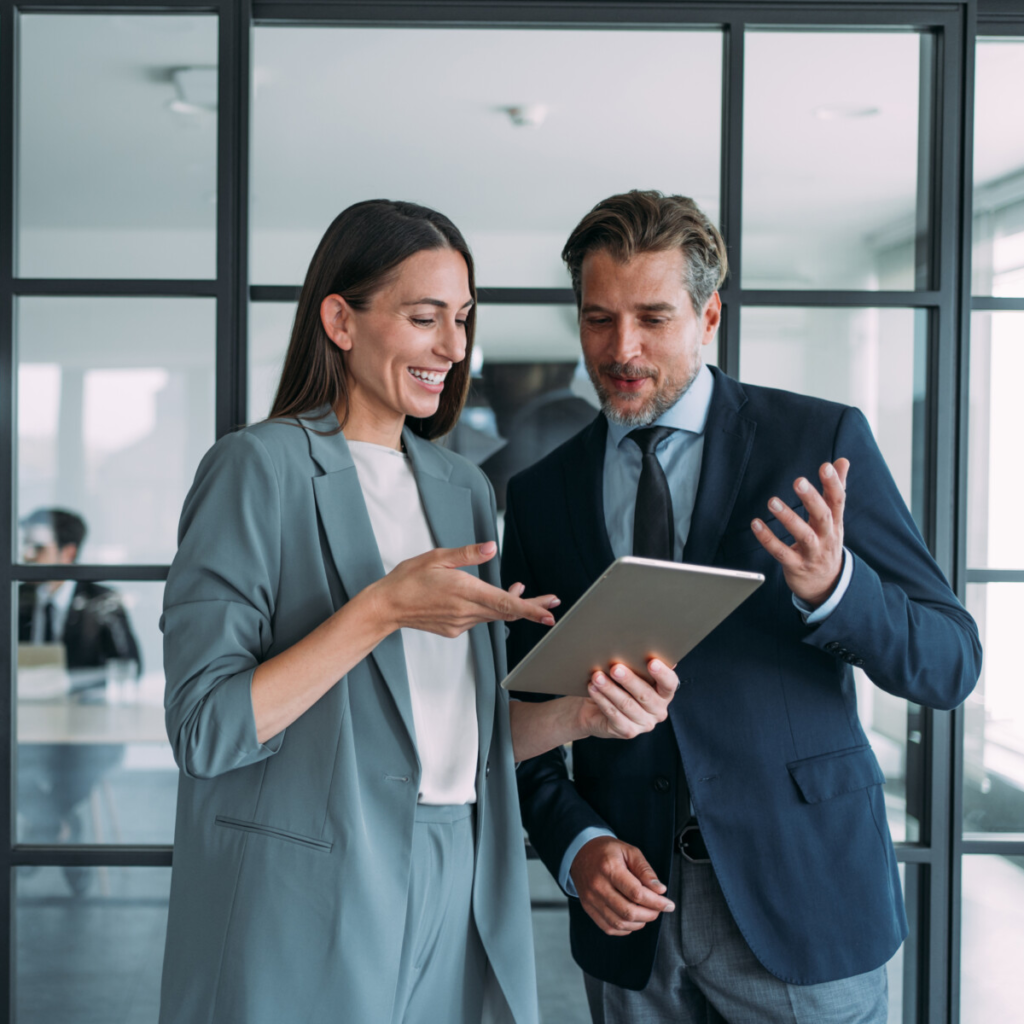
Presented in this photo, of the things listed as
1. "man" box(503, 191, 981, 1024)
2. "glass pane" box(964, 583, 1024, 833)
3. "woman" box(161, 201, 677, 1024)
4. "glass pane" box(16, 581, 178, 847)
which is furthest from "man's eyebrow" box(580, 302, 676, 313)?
"glass pane" box(16, 581, 178, 847)

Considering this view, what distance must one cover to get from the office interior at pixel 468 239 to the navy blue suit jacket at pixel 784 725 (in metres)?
0.67

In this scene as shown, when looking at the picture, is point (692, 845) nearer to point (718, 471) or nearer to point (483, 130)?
point (718, 471)

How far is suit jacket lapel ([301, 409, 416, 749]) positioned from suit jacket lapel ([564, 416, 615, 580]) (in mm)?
360

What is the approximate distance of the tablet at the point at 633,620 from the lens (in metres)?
0.92

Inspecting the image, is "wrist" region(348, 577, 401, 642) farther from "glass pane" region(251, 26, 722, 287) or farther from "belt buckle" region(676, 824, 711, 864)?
"glass pane" region(251, 26, 722, 287)

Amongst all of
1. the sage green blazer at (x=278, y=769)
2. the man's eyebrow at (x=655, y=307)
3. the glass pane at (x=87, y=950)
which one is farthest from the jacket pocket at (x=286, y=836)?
the glass pane at (x=87, y=950)

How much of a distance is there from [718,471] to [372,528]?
0.54m

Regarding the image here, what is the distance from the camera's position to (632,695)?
114 centimetres

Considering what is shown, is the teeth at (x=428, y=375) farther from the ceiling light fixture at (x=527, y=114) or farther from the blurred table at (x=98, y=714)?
the blurred table at (x=98, y=714)

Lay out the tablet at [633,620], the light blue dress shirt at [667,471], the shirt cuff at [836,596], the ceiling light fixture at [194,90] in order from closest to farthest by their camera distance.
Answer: the tablet at [633,620] → the shirt cuff at [836,596] → the light blue dress shirt at [667,471] → the ceiling light fixture at [194,90]

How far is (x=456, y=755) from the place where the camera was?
1.25m

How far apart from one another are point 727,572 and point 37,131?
6.30 ft

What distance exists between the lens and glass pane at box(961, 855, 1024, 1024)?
2.04 m

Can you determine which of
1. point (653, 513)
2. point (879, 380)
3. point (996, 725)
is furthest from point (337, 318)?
point (996, 725)
